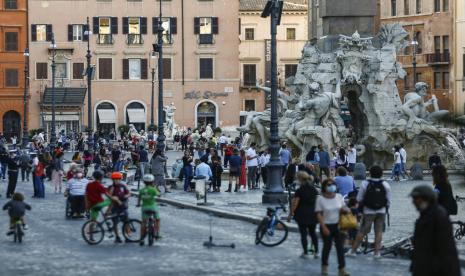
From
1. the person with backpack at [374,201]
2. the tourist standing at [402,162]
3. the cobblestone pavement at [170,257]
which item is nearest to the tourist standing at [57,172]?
the tourist standing at [402,162]

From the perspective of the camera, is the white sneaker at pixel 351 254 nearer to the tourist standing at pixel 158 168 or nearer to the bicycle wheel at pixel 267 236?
the bicycle wheel at pixel 267 236

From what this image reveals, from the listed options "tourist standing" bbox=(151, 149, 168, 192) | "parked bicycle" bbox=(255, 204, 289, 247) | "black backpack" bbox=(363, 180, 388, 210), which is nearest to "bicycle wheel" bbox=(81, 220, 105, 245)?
"parked bicycle" bbox=(255, 204, 289, 247)

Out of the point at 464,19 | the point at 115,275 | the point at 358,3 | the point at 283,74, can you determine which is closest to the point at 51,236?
the point at 115,275

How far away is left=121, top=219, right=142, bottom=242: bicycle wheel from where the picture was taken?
22.9m

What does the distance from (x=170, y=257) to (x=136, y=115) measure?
243ft

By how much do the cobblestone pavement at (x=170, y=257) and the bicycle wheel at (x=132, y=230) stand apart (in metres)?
0.30

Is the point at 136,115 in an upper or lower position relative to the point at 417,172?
upper

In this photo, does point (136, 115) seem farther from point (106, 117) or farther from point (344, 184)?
point (344, 184)

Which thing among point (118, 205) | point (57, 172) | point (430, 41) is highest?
point (430, 41)

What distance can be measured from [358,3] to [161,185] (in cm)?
988

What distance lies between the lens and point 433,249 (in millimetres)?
11852

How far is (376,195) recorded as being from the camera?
19969 mm

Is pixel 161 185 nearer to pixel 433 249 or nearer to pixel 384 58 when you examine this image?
pixel 384 58

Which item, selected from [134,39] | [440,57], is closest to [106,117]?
[134,39]
